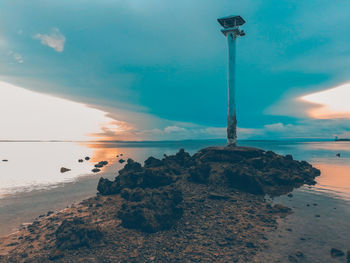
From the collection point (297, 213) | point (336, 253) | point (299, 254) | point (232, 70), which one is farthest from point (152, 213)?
point (232, 70)

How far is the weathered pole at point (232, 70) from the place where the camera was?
31203 millimetres

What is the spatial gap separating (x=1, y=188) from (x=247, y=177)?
2875 cm

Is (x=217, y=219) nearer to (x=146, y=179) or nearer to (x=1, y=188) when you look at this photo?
(x=146, y=179)

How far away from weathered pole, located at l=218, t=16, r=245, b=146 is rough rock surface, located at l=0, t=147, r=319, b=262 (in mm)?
11517

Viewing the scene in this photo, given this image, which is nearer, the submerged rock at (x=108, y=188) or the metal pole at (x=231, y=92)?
the submerged rock at (x=108, y=188)

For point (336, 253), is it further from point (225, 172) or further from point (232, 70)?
point (232, 70)

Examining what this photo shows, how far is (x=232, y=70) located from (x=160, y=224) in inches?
993

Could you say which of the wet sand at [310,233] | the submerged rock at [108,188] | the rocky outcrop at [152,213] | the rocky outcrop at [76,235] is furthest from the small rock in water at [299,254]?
the submerged rock at [108,188]

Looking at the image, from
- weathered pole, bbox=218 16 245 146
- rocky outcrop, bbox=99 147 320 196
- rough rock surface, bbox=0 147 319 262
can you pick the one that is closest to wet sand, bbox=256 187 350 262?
rough rock surface, bbox=0 147 319 262

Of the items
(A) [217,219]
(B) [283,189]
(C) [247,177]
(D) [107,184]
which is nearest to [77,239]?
(A) [217,219]

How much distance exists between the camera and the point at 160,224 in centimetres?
1247

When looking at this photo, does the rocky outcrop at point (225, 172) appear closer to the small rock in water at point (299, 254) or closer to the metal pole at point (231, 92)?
the metal pole at point (231, 92)

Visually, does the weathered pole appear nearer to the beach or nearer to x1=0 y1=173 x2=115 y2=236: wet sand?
the beach

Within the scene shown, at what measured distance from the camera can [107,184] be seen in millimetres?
20234
